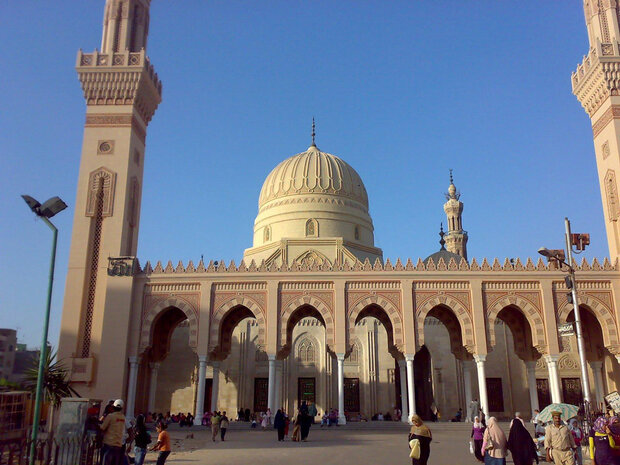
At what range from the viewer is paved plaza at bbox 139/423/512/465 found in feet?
37.1

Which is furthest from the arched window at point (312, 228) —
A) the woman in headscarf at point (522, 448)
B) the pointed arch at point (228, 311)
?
the woman in headscarf at point (522, 448)

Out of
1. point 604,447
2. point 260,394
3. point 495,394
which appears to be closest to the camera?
point 604,447

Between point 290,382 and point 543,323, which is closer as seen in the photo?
point 543,323

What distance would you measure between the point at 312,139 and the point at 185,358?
16490 millimetres

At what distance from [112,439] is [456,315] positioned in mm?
15406

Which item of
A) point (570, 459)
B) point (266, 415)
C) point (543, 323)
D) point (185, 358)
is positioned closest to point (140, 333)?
point (266, 415)

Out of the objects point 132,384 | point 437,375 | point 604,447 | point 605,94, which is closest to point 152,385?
point 132,384

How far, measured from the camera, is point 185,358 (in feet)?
92.3

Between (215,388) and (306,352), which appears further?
(306,352)

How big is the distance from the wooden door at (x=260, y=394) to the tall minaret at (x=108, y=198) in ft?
29.0

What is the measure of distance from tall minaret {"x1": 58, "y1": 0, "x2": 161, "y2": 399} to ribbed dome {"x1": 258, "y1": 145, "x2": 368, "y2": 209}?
34.1ft

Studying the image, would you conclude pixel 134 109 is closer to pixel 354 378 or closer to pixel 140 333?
pixel 140 333

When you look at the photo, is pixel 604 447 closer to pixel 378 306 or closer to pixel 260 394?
pixel 378 306

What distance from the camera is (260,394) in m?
27.1
